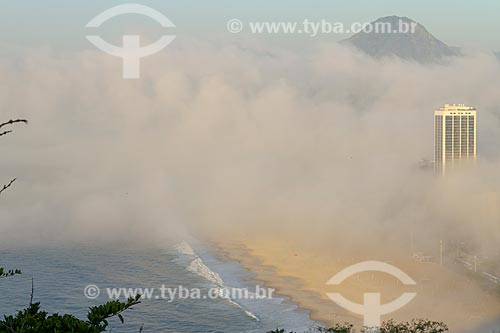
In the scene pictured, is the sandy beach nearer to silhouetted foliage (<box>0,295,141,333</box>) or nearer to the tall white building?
silhouetted foliage (<box>0,295,141,333</box>)

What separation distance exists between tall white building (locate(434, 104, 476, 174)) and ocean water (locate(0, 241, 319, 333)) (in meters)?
64.8

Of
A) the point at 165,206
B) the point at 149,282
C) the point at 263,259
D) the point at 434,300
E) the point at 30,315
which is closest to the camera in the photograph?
the point at 30,315

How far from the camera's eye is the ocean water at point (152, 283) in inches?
2322

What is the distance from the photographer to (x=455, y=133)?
145000 mm

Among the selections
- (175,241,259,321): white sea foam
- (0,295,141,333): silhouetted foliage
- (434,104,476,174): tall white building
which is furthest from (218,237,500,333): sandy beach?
(434,104,476,174): tall white building

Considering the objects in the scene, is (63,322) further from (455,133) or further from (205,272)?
(455,133)

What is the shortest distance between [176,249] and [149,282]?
2663cm

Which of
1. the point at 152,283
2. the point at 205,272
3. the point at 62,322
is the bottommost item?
the point at 62,322

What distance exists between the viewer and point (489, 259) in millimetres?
102188

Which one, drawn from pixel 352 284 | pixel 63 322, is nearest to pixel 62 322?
pixel 63 322

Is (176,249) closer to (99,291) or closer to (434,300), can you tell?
(99,291)

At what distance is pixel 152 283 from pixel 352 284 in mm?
22295

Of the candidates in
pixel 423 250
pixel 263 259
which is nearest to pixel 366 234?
pixel 423 250

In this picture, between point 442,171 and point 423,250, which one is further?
point 442,171
